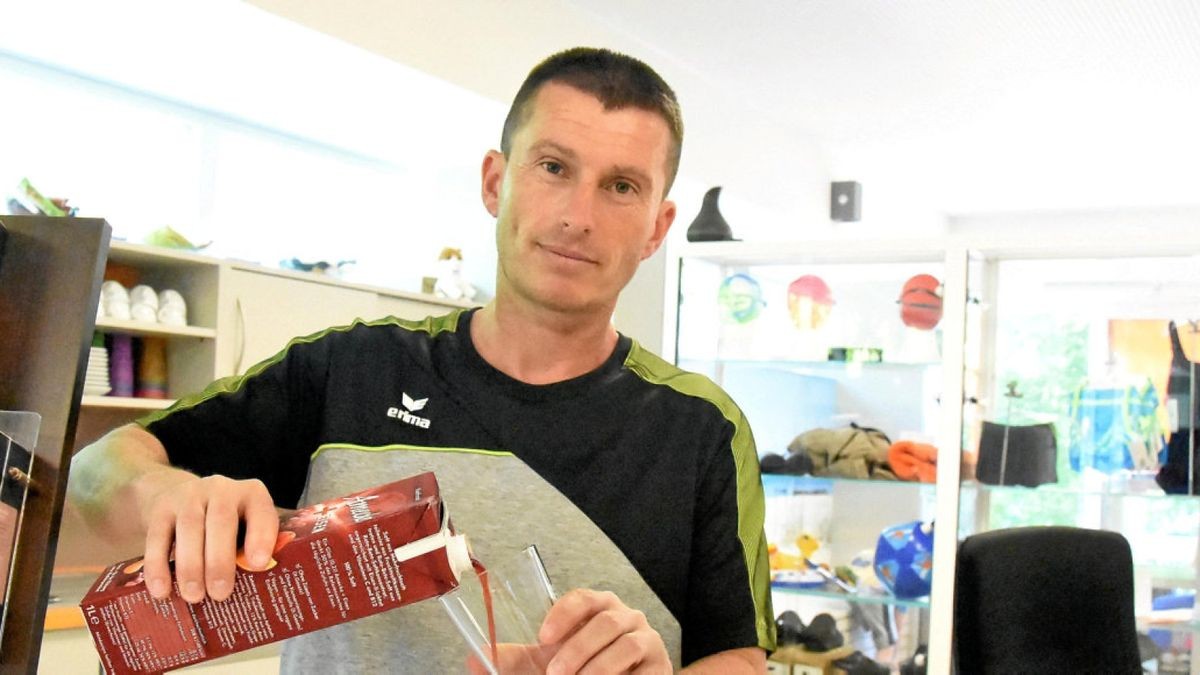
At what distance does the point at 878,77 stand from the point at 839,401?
2.30 metres

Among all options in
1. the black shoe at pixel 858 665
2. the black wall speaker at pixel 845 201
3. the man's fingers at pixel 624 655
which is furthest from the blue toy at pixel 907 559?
the black wall speaker at pixel 845 201

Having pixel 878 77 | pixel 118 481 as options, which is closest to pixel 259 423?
pixel 118 481

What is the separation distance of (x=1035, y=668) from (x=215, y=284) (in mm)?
2728

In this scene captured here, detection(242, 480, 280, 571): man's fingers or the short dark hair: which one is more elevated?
the short dark hair

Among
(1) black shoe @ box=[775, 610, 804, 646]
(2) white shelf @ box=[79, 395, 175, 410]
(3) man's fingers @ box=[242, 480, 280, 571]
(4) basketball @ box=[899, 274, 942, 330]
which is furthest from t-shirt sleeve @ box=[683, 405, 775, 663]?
(2) white shelf @ box=[79, 395, 175, 410]

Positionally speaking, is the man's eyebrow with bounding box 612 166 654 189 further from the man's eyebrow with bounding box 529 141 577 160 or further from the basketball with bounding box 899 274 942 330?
the basketball with bounding box 899 274 942 330

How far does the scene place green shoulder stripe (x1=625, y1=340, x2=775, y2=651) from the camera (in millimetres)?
1093

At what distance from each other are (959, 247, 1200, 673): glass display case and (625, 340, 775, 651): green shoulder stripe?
2.28 metres

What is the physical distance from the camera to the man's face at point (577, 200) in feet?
3.49

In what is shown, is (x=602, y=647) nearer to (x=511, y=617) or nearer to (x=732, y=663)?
(x=511, y=617)

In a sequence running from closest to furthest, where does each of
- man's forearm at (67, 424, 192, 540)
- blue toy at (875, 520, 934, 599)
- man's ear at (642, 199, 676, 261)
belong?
man's forearm at (67, 424, 192, 540) → man's ear at (642, 199, 676, 261) → blue toy at (875, 520, 934, 599)

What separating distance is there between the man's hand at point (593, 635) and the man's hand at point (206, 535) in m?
0.19

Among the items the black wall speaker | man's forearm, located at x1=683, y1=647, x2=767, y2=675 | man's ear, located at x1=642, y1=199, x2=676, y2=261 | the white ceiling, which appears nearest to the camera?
man's forearm, located at x1=683, y1=647, x2=767, y2=675

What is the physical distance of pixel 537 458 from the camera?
1.08 metres
